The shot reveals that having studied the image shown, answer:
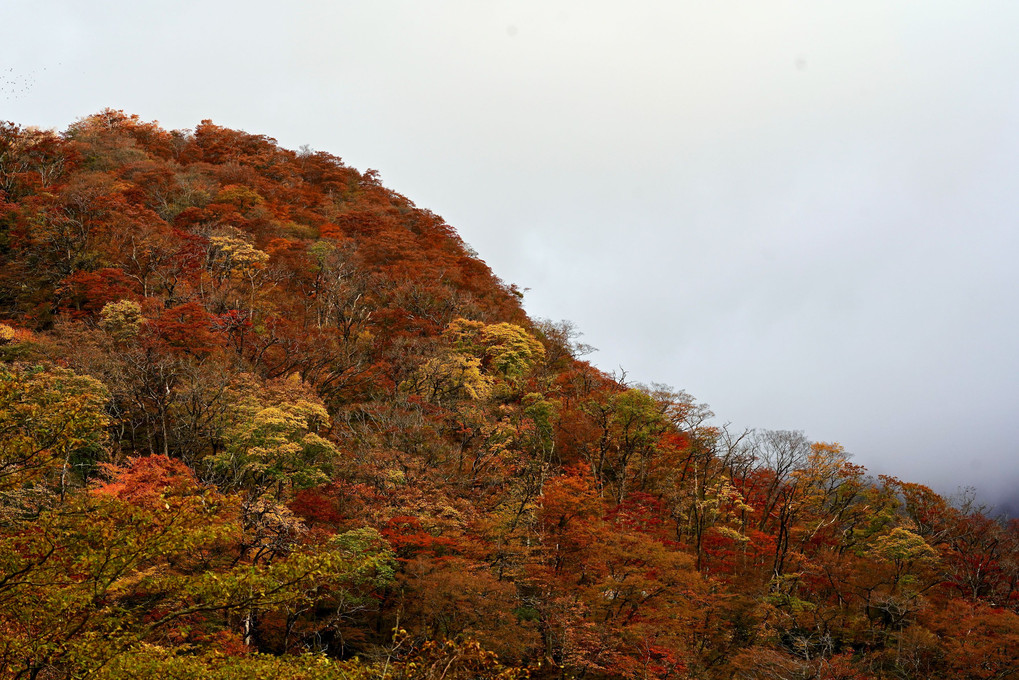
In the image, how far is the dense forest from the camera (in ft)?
37.1

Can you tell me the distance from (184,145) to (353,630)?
62919 mm

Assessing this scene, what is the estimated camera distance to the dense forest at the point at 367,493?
37.1ft

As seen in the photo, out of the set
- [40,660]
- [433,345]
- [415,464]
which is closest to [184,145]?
[433,345]

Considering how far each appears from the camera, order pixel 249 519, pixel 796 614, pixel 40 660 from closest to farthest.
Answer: pixel 40 660
pixel 249 519
pixel 796 614

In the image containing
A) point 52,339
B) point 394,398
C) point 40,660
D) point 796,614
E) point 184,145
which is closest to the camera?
point 40,660

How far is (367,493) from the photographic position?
2362 cm

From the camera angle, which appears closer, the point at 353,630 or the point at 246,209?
the point at 353,630

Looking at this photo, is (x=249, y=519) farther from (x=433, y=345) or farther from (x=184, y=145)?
(x=184, y=145)

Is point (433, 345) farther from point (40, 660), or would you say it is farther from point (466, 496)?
point (40, 660)

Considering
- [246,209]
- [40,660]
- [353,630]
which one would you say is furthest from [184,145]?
[40,660]

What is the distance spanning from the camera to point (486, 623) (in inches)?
820

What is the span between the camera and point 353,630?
21.5 meters

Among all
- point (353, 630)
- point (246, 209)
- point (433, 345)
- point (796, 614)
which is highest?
point (246, 209)

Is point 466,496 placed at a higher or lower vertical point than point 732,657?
higher
